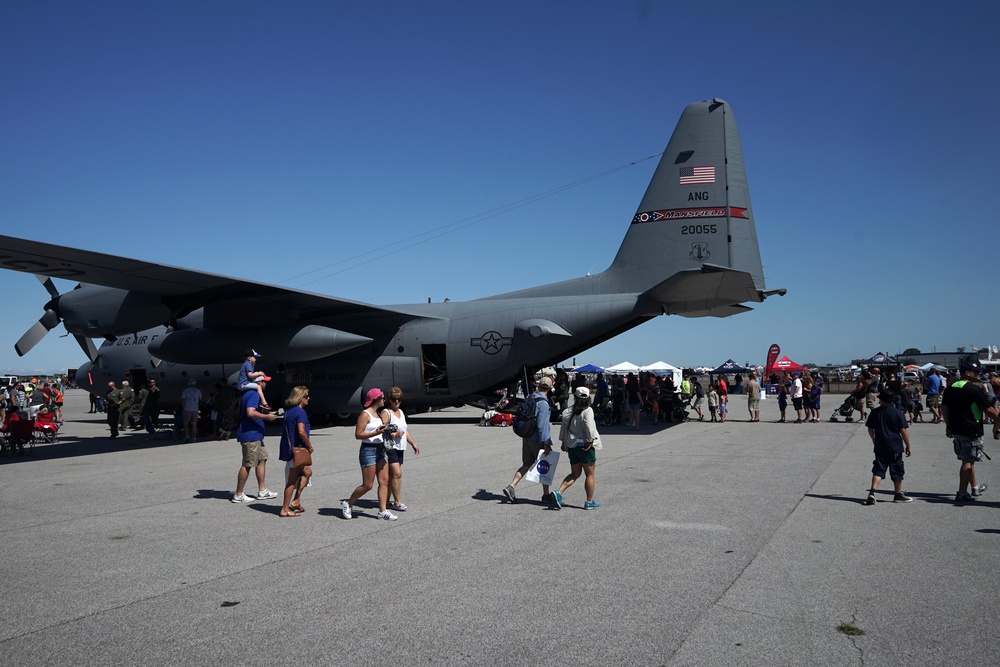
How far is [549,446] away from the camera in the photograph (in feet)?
28.4

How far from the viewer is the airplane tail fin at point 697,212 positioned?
17.6 meters

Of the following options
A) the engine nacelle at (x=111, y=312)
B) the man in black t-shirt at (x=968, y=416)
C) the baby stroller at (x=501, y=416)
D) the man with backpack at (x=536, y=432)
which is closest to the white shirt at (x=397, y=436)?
the man with backpack at (x=536, y=432)

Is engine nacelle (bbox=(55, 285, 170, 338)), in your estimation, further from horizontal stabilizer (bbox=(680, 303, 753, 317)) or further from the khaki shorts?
horizontal stabilizer (bbox=(680, 303, 753, 317))

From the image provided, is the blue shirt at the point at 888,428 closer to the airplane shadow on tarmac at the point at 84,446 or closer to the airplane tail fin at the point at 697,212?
the airplane tail fin at the point at 697,212

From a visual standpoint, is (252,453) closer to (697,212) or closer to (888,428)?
(888,428)

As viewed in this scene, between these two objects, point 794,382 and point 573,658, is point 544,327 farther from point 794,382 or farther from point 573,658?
point 573,658

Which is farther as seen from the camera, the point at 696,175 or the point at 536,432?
the point at 696,175

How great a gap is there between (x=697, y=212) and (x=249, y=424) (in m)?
13.3

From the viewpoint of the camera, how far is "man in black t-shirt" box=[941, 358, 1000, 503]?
27.6ft

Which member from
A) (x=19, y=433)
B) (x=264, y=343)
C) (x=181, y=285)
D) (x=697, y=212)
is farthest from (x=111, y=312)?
(x=697, y=212)

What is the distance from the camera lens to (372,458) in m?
7.98

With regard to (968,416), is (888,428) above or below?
below

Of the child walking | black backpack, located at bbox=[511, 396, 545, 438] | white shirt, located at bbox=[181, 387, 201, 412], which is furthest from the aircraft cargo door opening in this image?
black backpack, located at bbox=[511, 396, 545, 438]

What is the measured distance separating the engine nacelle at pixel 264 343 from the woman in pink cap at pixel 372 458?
36.9ft
